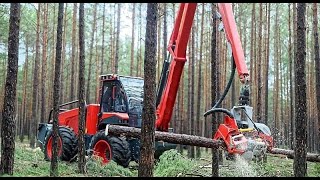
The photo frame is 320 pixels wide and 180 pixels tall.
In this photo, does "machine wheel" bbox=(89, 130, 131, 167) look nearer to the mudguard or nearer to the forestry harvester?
the forestry harvester

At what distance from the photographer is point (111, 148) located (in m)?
10.7

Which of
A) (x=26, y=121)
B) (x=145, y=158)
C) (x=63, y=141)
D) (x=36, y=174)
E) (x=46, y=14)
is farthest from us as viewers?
(x=26, y=121)

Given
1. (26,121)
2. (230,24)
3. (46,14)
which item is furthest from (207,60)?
(230,24)

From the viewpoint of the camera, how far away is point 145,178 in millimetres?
6645

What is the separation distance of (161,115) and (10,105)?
3730 mm

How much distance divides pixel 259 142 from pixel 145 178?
219 cm

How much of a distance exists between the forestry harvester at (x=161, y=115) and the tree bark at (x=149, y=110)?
1706 millimetres

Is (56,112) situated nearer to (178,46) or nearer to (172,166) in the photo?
(172,166)

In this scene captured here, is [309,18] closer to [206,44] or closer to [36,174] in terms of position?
[206,44]

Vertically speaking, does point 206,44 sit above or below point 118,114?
above

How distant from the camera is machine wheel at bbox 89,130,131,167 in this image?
10562 mm

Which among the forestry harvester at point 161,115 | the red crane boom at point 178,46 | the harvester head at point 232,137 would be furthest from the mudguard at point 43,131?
the harvester head at point 232,137

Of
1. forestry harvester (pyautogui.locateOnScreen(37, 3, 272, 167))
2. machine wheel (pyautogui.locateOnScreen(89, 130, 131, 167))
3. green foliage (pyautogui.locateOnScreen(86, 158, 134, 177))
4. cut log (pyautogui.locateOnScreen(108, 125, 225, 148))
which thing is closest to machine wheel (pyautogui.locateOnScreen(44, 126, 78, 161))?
forestry harvester (pyautogui.locateOnScreen(37, 3, 272, 167))

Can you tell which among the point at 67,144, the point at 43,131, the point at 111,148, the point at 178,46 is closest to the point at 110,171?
the point at 111,148
